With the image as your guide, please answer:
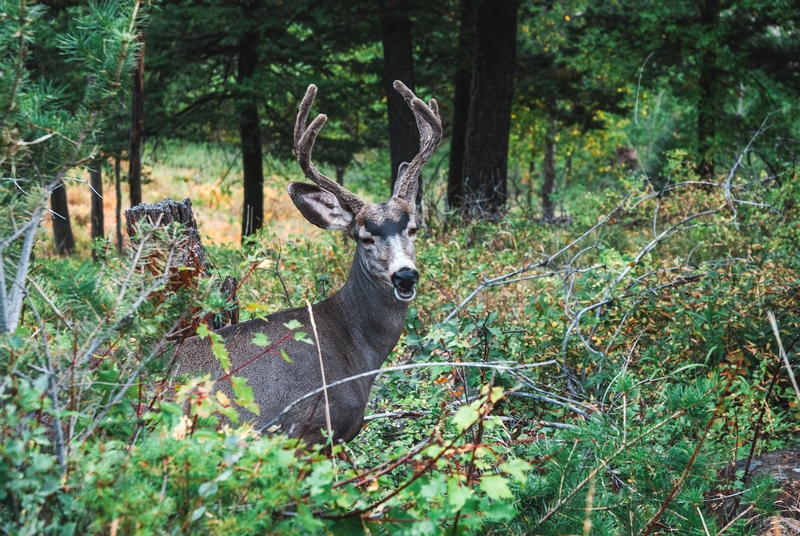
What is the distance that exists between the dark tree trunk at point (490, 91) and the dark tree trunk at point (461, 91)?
1.33 meters

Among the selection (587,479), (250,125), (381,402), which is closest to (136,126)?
(250,125)

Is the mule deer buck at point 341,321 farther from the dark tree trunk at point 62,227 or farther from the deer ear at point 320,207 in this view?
the dark tree trunk at point 62,227

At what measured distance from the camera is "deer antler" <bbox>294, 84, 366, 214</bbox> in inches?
189

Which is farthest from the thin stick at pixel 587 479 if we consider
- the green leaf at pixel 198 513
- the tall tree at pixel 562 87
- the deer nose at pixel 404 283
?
the tall tree at pixel 562 87

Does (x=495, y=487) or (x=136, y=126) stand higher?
(x=136, y=126)

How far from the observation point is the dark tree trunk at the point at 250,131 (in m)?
13.9

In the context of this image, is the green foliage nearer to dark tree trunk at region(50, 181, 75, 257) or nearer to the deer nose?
the deer nose

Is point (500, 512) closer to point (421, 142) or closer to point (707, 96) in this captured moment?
point (421, 142)

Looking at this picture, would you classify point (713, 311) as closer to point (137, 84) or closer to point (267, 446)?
point (267, 446)

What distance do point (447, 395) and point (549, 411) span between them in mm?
763

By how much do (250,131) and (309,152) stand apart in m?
10.2

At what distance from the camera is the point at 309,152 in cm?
488

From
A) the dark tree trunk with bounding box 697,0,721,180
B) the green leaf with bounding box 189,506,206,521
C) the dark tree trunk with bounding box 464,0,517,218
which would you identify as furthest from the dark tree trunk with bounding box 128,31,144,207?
the dark tree trunk with bounding box 697,0,721,180

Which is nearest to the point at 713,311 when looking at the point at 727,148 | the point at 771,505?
the point at 771,505
